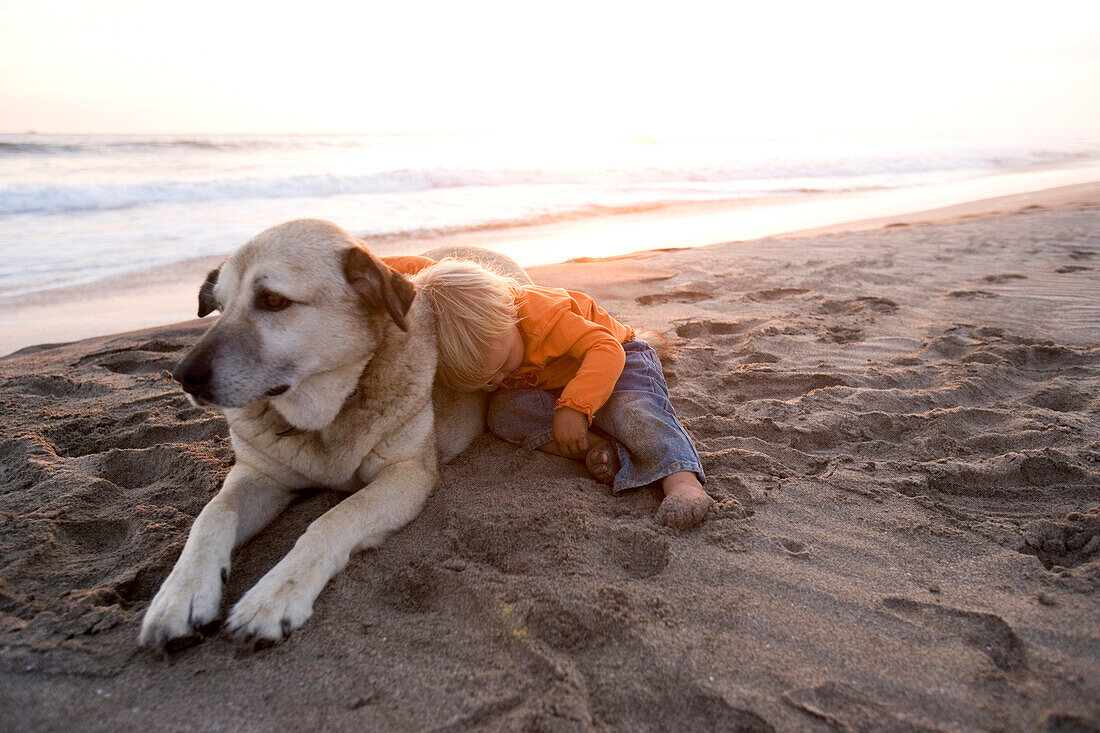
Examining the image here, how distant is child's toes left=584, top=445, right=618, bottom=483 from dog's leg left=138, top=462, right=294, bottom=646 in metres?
1.47

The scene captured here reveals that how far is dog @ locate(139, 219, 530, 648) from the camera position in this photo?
7.71ft

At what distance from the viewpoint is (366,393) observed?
3072 millimetres

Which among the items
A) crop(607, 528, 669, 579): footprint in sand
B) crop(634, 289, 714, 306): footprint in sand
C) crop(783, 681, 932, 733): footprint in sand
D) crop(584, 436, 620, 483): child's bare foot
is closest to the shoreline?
crop(634, 289, 714, 306): footprint in sand

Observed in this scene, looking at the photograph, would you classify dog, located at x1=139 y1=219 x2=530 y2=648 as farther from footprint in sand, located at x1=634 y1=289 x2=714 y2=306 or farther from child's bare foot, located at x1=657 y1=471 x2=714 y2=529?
footprint in sand, located at x1=634 y1=289 x2=714 y2=306

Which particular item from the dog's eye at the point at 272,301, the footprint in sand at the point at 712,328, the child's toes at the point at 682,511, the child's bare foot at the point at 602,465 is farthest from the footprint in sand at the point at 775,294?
the dog's eye at the point at 272,301

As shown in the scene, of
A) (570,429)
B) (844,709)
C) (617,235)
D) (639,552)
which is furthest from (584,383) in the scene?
(617,235)

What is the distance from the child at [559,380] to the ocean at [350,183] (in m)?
5.22

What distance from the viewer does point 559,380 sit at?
12.6 ft

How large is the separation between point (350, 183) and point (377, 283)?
14.5m

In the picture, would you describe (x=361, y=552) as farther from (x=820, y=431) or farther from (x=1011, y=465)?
(x=1011, y=465)

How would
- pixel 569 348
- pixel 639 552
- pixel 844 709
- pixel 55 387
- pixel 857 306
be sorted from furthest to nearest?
1. pixel 857 306
2. pixel 55 387
3. pixel 569 348
4. pixel 639 552
5. pixel 844 709

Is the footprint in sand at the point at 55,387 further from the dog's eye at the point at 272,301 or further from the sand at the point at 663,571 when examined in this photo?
the dog's eye at the point at 272,301

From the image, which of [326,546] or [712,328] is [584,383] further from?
[712,328]

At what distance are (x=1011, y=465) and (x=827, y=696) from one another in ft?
6.18
